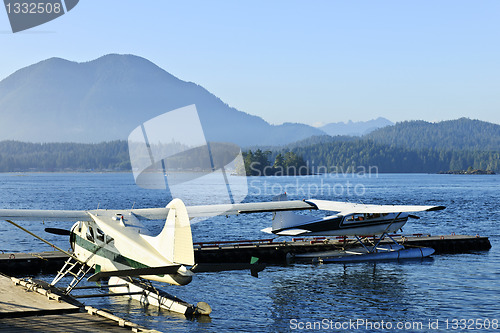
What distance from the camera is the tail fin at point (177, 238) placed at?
16.6 metres

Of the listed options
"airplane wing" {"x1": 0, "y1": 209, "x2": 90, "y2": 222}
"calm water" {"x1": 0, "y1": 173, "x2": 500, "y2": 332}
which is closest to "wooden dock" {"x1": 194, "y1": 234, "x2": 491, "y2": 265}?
"calm water" {"x1": 0, "y1": 173, "x2": 500, "y2": 332}

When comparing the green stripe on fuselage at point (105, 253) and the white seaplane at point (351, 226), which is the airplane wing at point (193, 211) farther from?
the green stripe on fuselage at point (105, 253)

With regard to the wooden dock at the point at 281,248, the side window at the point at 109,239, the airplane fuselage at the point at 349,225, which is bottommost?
the wooden dock at the point at 281,248

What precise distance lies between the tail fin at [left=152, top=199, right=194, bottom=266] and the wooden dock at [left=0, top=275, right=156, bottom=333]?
2147 mm

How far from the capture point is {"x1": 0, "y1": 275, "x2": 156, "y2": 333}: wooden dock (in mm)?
16031

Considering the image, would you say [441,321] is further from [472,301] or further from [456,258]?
[456,258]

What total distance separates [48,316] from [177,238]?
442 centimetres

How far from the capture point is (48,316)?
56.6 feet

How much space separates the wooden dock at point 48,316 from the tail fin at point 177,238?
7.04 feet

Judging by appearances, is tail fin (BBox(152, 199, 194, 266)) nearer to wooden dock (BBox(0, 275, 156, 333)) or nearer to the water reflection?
wooden dock (BBox(0, 275, 156, 333))

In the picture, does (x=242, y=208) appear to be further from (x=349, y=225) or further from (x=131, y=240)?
(x=349, y=225)

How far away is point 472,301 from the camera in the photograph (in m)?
25.1

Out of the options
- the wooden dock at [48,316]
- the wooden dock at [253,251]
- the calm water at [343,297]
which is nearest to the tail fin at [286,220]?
the wooden dock at [253,251]

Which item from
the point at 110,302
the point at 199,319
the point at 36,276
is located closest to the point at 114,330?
the point at 199,319
